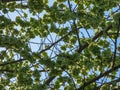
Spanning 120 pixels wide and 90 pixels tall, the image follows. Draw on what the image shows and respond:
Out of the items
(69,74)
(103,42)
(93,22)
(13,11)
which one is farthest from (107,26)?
(13,11)

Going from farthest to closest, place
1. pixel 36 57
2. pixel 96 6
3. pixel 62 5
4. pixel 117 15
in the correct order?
pixel 62 5 → pixel 96 6 → pixel 36 57 → pixel 117 15

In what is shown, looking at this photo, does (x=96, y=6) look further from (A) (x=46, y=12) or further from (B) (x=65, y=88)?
(B) (x=65, y=88)

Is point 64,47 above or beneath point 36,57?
above

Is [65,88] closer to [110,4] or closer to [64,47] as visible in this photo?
[64,47]

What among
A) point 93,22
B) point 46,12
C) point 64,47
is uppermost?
point 46,12

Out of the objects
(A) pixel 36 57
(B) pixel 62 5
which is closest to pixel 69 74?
(A) pixel 36 57

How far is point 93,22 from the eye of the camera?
998 centimetres

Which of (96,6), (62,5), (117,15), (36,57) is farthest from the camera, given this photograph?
(62,5)

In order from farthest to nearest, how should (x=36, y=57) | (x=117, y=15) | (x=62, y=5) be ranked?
1. (x=62, y=5)
2. (x=36, y=57)
3. (x=117, y=15)

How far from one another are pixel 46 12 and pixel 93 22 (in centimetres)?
205

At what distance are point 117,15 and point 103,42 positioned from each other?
2.95 metres

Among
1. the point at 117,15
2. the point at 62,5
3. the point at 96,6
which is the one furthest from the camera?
the point at 62,5

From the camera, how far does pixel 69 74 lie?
10.1 meters

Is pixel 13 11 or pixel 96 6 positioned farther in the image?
pixel 13 11
